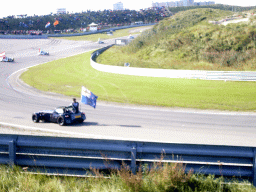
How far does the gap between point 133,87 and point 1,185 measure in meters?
22.4

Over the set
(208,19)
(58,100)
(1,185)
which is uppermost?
(208,19)

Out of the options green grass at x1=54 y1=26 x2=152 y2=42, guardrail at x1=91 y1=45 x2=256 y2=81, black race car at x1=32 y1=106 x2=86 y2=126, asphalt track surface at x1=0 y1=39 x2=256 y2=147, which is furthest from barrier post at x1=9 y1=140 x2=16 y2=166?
green grass at x1=54 y1=26 x2=152 y2=42

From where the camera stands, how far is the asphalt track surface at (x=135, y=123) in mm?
12680

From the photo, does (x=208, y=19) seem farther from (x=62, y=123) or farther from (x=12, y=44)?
(x=62, y=123)

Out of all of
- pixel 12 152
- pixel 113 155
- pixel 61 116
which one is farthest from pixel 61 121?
pixel 113 155

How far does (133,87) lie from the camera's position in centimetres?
2738

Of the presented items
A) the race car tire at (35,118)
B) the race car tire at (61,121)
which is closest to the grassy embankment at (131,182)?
the race car tire at (61,121)

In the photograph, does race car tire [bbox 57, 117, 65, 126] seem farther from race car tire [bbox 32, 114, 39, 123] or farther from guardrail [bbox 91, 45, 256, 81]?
guardrail [bbox 91, 45, 256, 81]

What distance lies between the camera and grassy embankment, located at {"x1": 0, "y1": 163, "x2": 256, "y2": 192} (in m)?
4.92

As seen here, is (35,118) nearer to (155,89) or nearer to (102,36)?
(155,89)

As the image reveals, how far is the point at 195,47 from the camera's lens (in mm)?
45344

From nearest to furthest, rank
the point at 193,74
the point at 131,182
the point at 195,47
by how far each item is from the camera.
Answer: the point at 131,182 < the point at 193,74 < the point at 195,47

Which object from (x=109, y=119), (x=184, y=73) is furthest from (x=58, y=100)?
(x=184, y=73)

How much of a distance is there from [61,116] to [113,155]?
32.2ft
